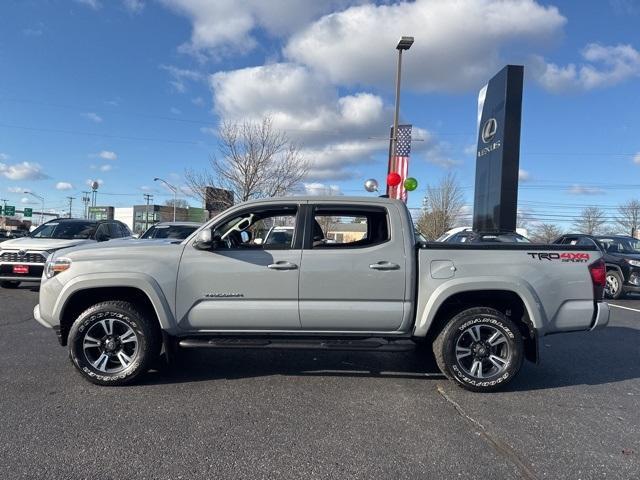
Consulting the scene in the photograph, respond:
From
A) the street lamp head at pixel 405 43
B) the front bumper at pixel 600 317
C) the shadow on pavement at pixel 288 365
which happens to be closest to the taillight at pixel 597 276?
the front bumper at pixel 600 317

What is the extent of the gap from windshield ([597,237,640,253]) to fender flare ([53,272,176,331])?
1242 centimetres

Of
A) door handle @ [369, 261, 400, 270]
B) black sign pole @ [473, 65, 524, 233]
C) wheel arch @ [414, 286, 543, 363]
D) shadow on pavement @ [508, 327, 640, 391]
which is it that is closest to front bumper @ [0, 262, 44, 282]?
door handle @ [369, 261, 400, 270]

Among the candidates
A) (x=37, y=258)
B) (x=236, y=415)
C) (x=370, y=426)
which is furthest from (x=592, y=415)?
(x=37, y=258)

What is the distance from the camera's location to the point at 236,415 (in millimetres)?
3885

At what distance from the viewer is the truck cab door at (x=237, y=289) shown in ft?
14.7

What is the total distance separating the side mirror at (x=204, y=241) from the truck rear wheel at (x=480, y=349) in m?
2.44

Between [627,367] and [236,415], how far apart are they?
4750 millimetres

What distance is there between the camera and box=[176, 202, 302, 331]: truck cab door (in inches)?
177

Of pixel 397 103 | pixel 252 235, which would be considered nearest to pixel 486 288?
pixel 252 235

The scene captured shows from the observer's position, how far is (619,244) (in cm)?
1291

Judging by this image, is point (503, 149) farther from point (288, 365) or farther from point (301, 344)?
point (301, 344)

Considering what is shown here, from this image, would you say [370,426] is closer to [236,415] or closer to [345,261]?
[236,415]

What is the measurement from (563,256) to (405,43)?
13.1 metres

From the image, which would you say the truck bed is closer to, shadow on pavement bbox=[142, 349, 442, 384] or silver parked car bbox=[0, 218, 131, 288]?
shadow on pavement bbox=[142, 349, 442, 384]
